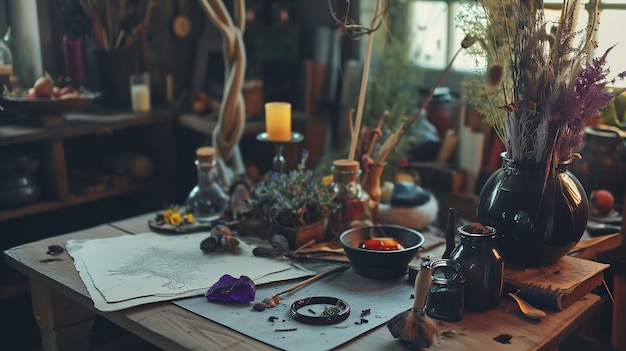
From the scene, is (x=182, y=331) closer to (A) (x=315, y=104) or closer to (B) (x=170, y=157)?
(B) (x=170, y=157)

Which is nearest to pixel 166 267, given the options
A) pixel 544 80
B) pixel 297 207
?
pixel 297 207

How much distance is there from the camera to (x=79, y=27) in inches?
120

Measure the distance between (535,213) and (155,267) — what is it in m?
0.92

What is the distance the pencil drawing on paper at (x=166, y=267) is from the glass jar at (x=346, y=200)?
1.19ft

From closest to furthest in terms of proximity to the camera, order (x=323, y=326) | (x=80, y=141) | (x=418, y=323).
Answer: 1. (x=418, y=323)
2. (x=323, y=326)
3. (x=80, y=141)

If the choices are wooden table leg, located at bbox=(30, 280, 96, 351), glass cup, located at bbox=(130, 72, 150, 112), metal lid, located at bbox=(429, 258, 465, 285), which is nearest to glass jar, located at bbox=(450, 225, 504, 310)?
metal lid, located at bbox=(429, 258, 465, 285)

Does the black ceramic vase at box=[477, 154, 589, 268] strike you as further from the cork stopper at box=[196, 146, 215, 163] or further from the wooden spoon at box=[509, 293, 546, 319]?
the cork stopper at box=[196, 146, 215, 163]

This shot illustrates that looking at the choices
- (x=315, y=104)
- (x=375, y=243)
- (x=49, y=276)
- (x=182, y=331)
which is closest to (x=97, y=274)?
(x=49, y=276)

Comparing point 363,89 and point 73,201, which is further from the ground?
point 363,89

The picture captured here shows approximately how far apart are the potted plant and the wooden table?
44 centimetres

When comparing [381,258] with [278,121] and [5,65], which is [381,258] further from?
[5,65]

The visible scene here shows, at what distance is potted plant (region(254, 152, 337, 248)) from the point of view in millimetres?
1950

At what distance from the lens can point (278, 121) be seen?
84.8 inches

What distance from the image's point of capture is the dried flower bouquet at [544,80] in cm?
160
